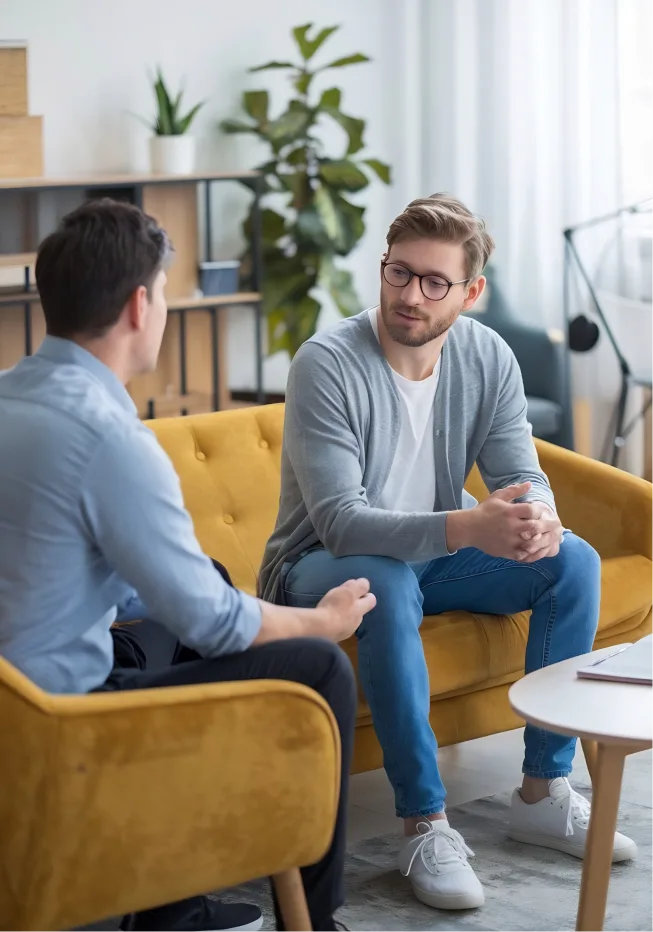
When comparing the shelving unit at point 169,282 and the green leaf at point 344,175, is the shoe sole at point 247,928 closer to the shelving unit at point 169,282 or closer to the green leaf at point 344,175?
the shelving unit at point 169,282

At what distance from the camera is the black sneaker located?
1.93 meters

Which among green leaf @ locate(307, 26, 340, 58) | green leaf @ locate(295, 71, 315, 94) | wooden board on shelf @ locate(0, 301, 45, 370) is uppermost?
green leaf @ locate(307, 26, 340, 58)

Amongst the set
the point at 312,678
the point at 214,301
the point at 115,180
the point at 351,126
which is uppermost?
the point at 351,126

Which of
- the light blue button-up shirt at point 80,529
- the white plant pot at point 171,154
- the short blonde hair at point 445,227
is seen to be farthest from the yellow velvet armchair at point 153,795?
the white plant pot at point 171,154

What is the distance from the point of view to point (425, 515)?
87.7 inches

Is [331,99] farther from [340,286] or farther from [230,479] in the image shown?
[230,479]

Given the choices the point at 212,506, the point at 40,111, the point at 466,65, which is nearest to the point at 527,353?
the point at 466,65

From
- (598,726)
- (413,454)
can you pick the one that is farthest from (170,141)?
(598,726)

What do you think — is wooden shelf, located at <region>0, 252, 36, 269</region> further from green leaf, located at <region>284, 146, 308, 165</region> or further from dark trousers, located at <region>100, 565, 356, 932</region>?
dark trousers, located at <region>100, 565, 356, 932</region>

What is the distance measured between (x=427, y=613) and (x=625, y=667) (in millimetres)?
593

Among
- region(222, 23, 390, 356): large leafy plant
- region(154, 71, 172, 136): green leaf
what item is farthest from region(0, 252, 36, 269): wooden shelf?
region(222, 23, 390, 356): large leafy plant

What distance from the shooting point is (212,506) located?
8.80 ft

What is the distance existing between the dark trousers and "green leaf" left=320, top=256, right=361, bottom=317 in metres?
3.37

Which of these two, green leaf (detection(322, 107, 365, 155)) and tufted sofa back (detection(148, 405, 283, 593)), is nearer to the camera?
tufted sofa back (detection(148, 405, 283, 593))
